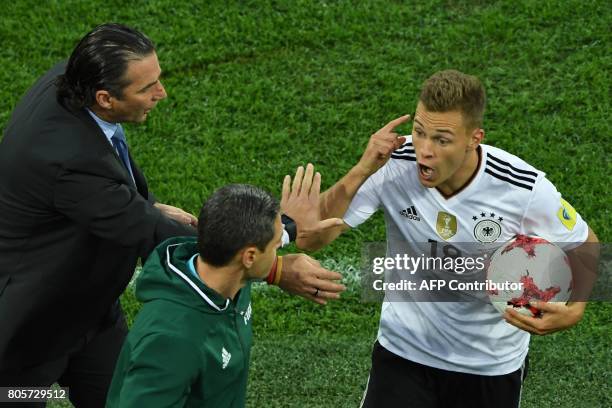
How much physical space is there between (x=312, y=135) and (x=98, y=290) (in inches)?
153

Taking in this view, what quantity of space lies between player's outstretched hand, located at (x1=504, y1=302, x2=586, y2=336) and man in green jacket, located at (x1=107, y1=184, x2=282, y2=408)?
124 centimetres

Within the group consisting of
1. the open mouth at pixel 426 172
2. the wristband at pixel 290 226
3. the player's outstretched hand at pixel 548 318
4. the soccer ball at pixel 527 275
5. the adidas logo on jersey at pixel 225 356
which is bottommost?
the player's outstretched hand at pixel 548 318

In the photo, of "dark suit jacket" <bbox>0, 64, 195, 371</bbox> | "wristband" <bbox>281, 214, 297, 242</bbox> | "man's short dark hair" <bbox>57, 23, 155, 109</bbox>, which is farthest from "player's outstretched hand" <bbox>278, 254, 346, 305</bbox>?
"man's short dark hair" <bbox>57, 23, 155, 109</bbox>

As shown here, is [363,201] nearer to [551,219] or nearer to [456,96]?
[456,96]

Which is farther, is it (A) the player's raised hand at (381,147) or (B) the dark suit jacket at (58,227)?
(A) the player's raised hand at (381,147)

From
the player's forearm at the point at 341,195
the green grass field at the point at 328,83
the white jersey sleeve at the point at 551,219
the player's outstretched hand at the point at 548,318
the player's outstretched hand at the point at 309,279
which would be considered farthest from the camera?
the green grass field at the point at 328,83

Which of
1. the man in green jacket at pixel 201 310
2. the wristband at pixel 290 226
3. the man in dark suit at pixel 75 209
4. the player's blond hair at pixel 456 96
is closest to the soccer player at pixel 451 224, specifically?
the player's blond hair at pixel 456 96

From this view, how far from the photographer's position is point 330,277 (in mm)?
5129

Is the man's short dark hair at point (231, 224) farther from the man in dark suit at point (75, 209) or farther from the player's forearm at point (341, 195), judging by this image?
the player's forearm at point (341, 195)

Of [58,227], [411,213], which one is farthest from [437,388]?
[58,227]

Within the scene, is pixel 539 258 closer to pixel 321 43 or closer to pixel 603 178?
pixel 603 178

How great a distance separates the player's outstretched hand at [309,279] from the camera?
515 cm

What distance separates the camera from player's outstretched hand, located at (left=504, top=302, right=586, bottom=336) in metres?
5.38

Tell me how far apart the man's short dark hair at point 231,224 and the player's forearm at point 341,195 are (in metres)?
1.17
